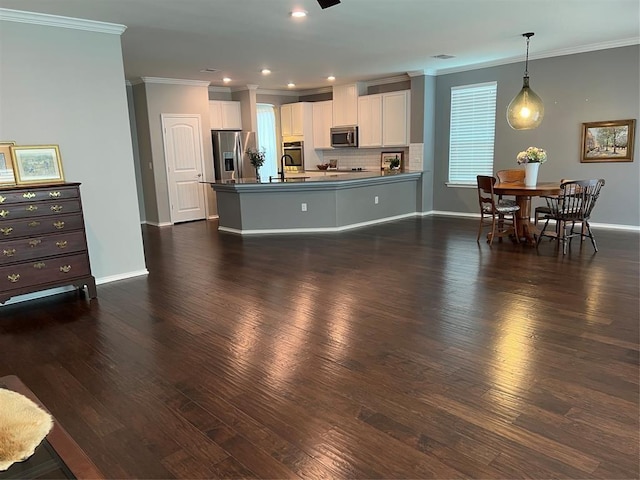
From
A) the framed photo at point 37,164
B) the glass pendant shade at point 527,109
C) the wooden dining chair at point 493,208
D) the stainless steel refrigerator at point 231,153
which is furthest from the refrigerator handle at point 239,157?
the glass pendant shade at point 527,109

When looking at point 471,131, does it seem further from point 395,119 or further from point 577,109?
point 577,109

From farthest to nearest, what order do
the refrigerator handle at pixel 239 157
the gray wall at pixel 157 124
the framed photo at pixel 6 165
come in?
1. the refrigerator handle at pixel 239 157
2. the gray wall at pixel 157 124
3. the framed photo at pixel 6 165

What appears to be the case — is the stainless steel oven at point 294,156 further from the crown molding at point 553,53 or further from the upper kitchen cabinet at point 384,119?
the crown molding at point 553,53

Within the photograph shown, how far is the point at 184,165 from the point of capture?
846 cm

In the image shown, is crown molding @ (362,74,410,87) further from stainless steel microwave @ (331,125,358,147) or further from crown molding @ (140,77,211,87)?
crown molding @ (140,77,211,87)

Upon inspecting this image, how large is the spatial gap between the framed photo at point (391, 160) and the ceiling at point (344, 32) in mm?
1682

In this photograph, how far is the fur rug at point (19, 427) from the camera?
1262 millimetres

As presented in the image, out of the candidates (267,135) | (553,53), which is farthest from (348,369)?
(267,135)

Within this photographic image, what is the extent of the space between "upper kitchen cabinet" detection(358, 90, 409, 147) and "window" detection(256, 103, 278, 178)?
232 centimetres

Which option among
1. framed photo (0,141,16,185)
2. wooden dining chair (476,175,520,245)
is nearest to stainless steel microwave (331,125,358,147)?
wooden dining chair (476,175,520,245)

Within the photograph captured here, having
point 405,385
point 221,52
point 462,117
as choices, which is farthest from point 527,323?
point 462,117

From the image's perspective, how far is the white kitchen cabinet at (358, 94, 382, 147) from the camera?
872 cm

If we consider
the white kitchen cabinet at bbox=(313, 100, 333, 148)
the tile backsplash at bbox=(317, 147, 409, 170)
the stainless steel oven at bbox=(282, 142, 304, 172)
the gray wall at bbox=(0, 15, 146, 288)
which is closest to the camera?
the gray wall at bbox=(0, 15, 146, 288)

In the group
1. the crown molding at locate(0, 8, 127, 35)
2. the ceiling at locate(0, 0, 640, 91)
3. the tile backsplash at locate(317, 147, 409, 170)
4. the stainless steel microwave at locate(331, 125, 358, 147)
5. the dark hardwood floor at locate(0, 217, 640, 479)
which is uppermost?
the ceiling at locate(0, 0, 640, 91)
